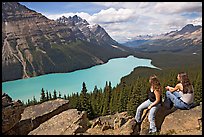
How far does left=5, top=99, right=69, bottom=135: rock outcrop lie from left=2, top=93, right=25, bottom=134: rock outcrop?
0.90 ft

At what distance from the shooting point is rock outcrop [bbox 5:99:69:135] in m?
13.4

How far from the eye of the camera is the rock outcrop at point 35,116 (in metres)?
13.4

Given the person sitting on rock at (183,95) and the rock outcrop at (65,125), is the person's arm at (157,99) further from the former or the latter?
the rock outcrop at (65,125)

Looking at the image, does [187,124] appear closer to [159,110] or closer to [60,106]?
[159,110]

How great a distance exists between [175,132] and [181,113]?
1779 mm

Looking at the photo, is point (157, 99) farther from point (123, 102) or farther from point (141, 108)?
point (123, 102)

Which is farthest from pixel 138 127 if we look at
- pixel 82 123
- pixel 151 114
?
pixel 82 123

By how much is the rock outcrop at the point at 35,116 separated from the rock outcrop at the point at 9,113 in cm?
28

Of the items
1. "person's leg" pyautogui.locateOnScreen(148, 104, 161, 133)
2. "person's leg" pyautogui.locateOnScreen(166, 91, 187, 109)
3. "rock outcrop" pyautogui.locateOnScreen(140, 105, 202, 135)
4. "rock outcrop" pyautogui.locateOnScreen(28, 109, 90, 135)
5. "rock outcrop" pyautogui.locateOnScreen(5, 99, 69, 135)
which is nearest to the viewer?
"person's leg" pyautogui.locateOnScreen(148, 104, 161, 133)

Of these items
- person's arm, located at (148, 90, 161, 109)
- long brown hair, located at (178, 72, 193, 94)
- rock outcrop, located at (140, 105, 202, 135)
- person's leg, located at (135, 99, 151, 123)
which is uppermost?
long brown hair, located at (178, 72, 193, 94)

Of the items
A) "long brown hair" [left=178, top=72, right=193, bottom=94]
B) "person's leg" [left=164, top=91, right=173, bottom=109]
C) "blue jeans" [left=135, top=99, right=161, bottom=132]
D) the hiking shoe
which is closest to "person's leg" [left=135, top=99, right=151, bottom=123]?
"blue jeans" [left=135, top=99, right=161, bottom=132]

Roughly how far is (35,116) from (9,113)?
205cm

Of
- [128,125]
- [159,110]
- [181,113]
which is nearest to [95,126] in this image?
[128,125]

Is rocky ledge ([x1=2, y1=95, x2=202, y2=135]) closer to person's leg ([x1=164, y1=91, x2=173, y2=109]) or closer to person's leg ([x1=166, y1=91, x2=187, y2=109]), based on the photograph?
person's leg ([x1=164, y1=91, x2=173, y2=109])
